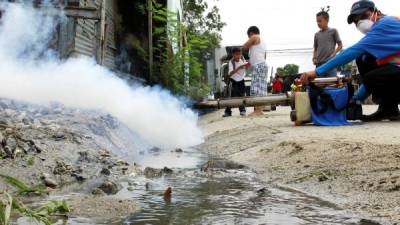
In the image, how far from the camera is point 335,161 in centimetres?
438

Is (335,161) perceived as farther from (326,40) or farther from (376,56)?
(326,40)

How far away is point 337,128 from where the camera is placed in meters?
6.94

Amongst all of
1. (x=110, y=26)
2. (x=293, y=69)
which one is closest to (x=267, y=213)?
(x=110, y=26)

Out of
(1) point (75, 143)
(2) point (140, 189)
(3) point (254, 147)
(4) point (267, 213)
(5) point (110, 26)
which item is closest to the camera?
(4) point (267, 213)

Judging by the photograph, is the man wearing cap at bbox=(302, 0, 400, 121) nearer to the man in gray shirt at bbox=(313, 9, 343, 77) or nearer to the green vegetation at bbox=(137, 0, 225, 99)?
the man in gray shirt at bbox=(313, 9, 343, 77)

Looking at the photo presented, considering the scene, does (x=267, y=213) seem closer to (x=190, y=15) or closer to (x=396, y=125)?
(x=396, y=125)

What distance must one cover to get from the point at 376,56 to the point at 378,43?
0.74ft

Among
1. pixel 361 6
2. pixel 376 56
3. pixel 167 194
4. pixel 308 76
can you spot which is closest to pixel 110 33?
pixel 308 76

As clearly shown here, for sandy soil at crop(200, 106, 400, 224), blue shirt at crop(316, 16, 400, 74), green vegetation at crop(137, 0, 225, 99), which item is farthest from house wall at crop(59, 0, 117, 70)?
blue shirt at crop(316, 16, 400, 74)

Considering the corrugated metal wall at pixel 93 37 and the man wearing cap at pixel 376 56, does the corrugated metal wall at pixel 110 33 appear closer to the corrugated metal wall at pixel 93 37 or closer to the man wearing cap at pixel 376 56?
the corrugated metal wall at pixel 93 37

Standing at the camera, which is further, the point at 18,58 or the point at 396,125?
the point at 18,58

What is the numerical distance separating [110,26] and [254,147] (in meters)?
8.20

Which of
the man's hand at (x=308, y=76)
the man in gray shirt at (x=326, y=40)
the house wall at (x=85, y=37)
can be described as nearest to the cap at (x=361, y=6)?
the man's hand at (x=308, y=76)

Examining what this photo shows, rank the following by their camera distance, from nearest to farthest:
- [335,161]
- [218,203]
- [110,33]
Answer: [218,203], [335,161], [110,33]
